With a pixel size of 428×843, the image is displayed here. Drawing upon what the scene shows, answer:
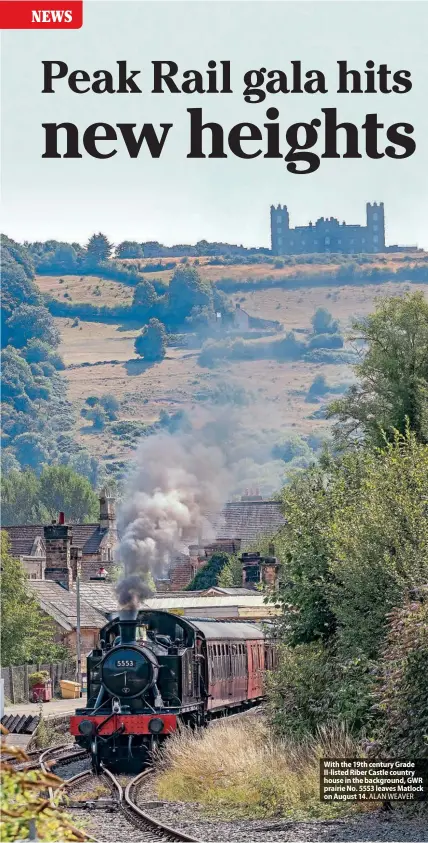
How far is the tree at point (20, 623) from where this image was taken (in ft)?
176

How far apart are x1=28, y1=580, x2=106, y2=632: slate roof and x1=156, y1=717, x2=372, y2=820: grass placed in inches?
1259

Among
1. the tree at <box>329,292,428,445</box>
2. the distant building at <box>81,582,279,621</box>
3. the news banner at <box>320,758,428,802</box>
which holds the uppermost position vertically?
the tree at <box>329,292,428,445</box>

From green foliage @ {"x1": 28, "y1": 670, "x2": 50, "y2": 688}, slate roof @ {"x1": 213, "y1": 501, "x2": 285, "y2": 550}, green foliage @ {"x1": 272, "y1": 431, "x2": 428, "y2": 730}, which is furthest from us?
slate roof @ {"x1": 213, "y1": 501, "x2": 285, "y2": 550}

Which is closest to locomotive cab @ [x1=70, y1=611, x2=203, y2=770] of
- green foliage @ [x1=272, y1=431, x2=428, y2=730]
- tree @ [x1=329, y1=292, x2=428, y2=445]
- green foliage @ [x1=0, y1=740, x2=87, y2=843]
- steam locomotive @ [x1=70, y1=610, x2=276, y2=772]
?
steam locomotive @ [x1=70, y1=610, x2=276, y2=772]

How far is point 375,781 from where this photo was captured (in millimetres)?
20984

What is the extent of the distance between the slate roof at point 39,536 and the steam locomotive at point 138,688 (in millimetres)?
51617

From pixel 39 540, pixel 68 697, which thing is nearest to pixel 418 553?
pixel 68 697

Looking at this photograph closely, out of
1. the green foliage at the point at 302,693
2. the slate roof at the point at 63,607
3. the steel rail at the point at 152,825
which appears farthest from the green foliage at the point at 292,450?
the steel rail at the point at 152,825

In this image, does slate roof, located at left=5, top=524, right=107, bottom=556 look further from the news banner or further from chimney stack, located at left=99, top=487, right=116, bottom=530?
the news banner

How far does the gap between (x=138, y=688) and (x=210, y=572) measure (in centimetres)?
6187

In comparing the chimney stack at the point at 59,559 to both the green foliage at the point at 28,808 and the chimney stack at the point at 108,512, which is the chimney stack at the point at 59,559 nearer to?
the chimney stack at the point at 108,512

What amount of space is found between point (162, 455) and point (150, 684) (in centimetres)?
1106

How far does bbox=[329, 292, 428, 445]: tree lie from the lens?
48.5 metres

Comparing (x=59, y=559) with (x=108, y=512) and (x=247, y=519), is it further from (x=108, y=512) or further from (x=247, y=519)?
(x=247, y=519)
